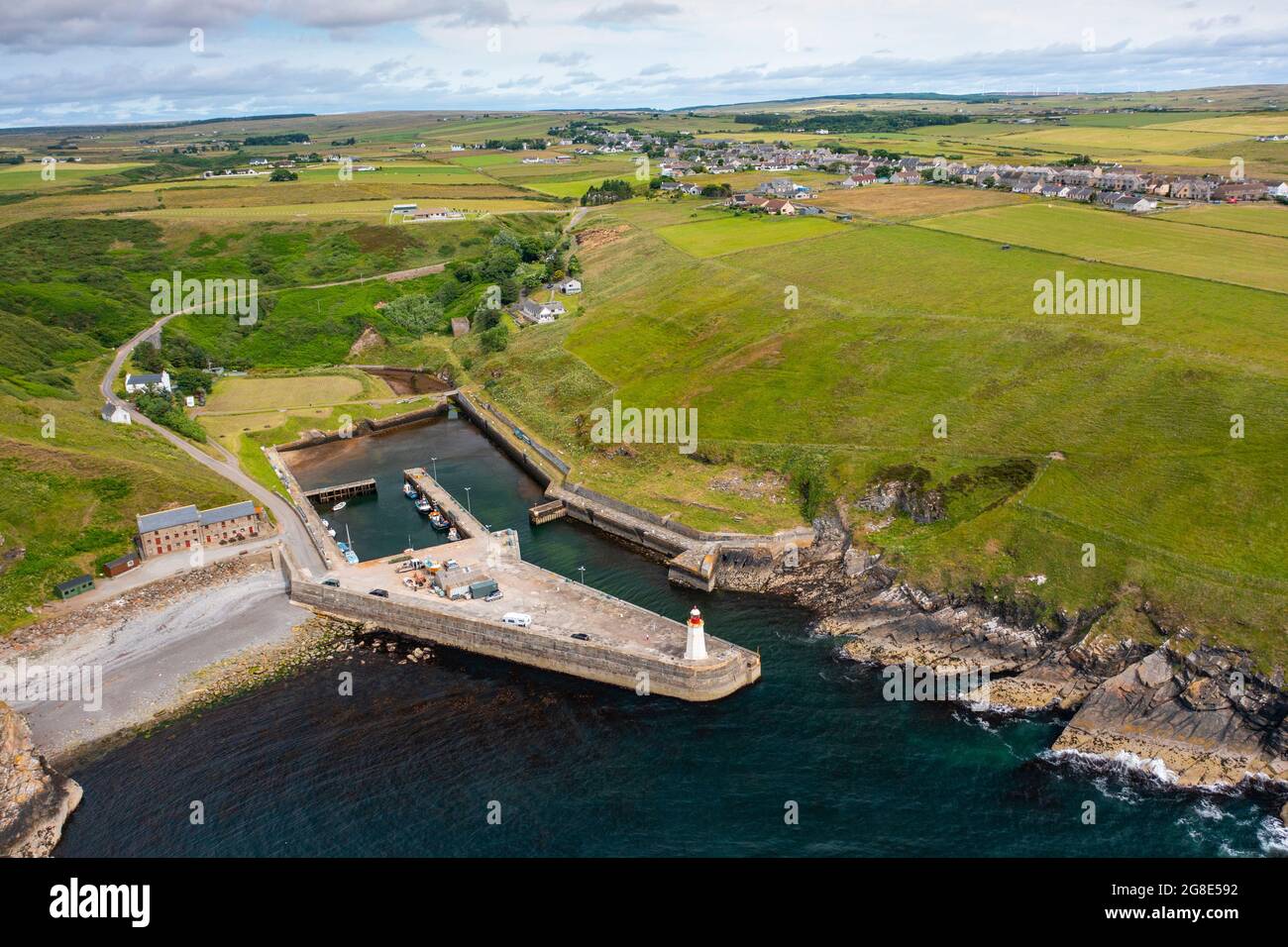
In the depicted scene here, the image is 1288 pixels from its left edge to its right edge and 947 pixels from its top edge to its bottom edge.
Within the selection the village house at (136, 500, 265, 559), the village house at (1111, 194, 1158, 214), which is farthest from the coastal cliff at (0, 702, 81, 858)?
the village house at (1111, 194, 1158, 214)

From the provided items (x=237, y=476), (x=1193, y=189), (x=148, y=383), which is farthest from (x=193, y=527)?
(x=1193, y=189)

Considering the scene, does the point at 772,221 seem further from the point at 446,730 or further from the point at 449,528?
the point at 446,730

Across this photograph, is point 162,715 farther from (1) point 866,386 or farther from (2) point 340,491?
(1) point 866,386

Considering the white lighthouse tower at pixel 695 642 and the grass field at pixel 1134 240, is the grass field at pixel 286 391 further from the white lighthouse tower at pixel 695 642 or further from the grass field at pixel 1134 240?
the grass field at pixel 1134 240

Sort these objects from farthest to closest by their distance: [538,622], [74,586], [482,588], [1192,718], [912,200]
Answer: [912,200] → [74,586] → [482,588] → [538,622] → [1192,718]

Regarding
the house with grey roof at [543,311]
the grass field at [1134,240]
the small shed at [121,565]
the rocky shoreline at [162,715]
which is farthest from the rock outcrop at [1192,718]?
the house with grey roof at [543,311]

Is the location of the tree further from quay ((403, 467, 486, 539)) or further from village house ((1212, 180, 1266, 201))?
village house ((1212, 180, 1266, 201))
